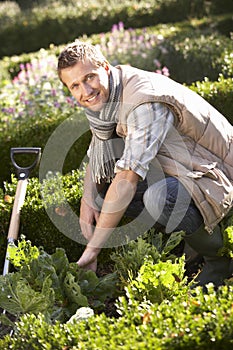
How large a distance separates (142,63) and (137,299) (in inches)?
190

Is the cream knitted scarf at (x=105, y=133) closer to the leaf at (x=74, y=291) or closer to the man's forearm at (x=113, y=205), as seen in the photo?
the man's forearm at (x=113, y=205)

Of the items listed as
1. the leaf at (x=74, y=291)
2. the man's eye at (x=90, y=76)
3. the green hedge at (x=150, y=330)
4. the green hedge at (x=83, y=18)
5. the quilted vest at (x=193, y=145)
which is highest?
the man's eye at (x=90, y=76)

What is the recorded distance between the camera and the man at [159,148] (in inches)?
135

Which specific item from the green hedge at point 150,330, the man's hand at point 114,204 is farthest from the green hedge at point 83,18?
the green hedge at point 150,330

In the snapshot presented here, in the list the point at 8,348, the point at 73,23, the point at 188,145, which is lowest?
the point at 73,23

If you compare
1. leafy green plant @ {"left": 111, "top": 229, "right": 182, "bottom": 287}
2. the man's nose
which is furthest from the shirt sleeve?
leafy green plant @ {"left": 111, "top": 229, "right": 182, "bottom": 287}

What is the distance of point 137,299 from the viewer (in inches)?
130

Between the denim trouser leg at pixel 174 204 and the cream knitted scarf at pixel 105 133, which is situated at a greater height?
the cream knitted scarf at pixel 105 133

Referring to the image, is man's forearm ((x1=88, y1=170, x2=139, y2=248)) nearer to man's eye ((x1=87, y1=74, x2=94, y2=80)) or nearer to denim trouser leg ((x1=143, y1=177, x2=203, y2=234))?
denim trouser leg ((x1=143, y1=177, x2=203, y2=234))

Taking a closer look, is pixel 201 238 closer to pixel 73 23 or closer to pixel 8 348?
pixel 8 348

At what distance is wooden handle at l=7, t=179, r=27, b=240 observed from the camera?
4.10m

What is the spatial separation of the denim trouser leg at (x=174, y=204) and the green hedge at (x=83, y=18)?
790cm

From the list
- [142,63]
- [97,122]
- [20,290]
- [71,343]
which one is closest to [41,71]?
[142,63]

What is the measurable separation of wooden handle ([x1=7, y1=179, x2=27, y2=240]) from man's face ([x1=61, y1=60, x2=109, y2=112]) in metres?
0.91
